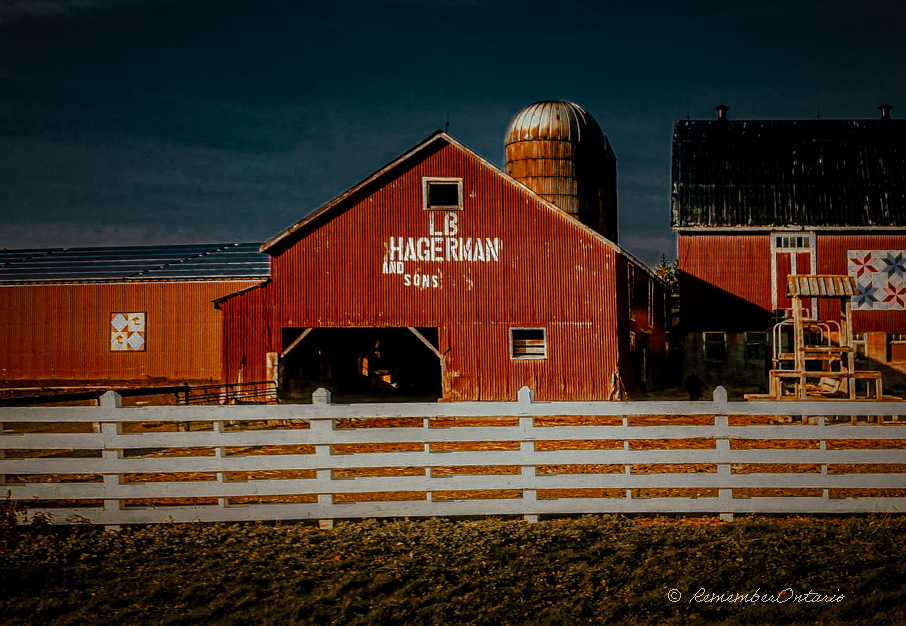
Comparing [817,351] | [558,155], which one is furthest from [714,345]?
[558,155]

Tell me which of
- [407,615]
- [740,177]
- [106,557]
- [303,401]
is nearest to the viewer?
[407,615]

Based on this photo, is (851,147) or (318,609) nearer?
(318,609)

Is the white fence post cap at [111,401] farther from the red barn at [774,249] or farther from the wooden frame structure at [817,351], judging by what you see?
the red barn at [774,249]

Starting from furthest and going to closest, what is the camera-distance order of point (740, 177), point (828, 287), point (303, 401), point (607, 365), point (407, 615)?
point (740, 177), point (303, 401), point (607, 365), point (828, 287), point (407, 615)

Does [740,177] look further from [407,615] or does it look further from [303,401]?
[407,615]

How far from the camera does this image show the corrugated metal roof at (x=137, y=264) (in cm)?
3488

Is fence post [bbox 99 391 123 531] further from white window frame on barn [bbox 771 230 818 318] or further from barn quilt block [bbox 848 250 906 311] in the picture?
barn quilt block [bbox 848 250 906 311]

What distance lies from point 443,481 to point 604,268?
15686 mm

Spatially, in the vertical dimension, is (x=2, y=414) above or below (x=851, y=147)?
below

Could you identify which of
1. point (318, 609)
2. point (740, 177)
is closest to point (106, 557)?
point (318, 609)

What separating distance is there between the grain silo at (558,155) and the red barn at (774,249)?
147 inches

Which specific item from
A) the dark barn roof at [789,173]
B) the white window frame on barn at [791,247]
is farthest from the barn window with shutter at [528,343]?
the white window frame on barn at [791,247]

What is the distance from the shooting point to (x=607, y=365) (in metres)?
23.4

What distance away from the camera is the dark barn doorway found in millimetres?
29406
